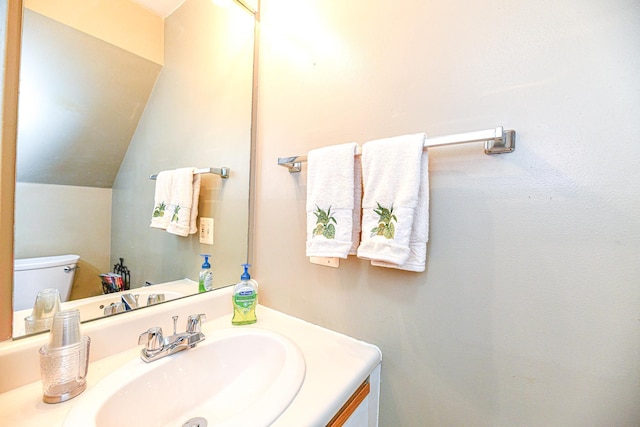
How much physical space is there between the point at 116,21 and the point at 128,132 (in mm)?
371

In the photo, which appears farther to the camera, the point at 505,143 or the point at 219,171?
the point at 219,171

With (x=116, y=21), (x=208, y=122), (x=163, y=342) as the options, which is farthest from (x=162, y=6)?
(x=163, y=342)

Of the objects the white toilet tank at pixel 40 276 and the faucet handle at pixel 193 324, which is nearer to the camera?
the white toilet tank at pixel 40 276

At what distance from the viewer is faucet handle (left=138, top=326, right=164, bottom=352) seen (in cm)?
66

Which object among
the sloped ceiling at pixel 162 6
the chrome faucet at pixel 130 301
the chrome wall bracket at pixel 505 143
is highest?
the sloped ceiling at pixel 162 6

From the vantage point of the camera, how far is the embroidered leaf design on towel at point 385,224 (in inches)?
25.8

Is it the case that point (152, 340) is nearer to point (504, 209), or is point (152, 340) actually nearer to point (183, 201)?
point (183, 201)

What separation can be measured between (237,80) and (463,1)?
896 millimetres

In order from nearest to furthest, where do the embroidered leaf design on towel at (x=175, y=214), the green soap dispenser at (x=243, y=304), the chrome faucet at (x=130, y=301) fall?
the chrome faucet at (x=130, y=301)
the green soap dispenser at (x=243, y=304)
the embroidered leaf design on towel at (x=175, y=214)

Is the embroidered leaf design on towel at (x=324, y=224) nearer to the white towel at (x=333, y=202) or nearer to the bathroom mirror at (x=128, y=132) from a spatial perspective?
the white towel at (x=333, y=202)

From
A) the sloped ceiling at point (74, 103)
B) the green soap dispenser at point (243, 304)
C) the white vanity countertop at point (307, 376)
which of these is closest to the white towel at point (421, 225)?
the white vanity countertop at point (307, 376)

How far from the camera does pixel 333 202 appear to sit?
757 mm

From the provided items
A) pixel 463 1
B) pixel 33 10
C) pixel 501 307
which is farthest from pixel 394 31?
pixel 33 10

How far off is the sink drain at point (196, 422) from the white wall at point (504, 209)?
0.43 metres
